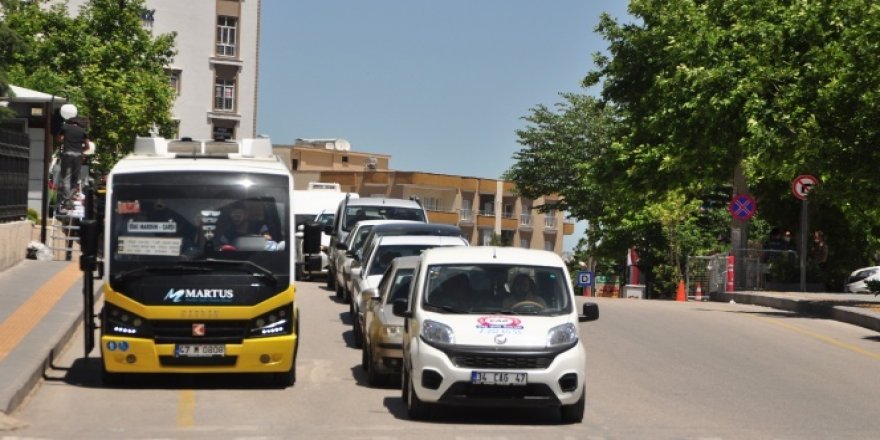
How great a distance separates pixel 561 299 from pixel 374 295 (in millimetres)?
3878

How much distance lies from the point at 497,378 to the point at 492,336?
39 centimetres

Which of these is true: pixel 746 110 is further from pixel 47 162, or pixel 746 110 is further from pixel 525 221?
pixel 525 221

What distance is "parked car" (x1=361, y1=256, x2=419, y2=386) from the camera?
55.0ft

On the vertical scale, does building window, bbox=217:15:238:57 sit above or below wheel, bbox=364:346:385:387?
above

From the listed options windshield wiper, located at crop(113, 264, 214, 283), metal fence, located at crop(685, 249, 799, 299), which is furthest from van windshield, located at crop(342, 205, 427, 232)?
windshield wiper, located at crop(113, 264, 214, 283)

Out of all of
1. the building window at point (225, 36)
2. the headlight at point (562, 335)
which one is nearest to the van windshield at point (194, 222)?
the headlight at point (562, 335)

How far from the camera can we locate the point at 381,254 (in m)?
23.8

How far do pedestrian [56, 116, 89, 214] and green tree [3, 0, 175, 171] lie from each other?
2612cm

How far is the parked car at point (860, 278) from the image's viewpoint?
47.8m

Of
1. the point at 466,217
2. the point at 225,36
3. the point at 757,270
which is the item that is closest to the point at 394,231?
the point at 757,270

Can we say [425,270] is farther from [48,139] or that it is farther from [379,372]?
[48,139]

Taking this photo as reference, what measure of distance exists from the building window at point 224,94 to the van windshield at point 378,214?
66938mm

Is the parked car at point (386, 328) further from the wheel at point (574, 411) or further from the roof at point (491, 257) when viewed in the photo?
the wheel at point (574, 411)

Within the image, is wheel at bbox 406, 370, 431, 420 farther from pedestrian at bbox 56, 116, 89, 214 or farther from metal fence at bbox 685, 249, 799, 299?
metal fence at bbox 685, 249, 799, 299
